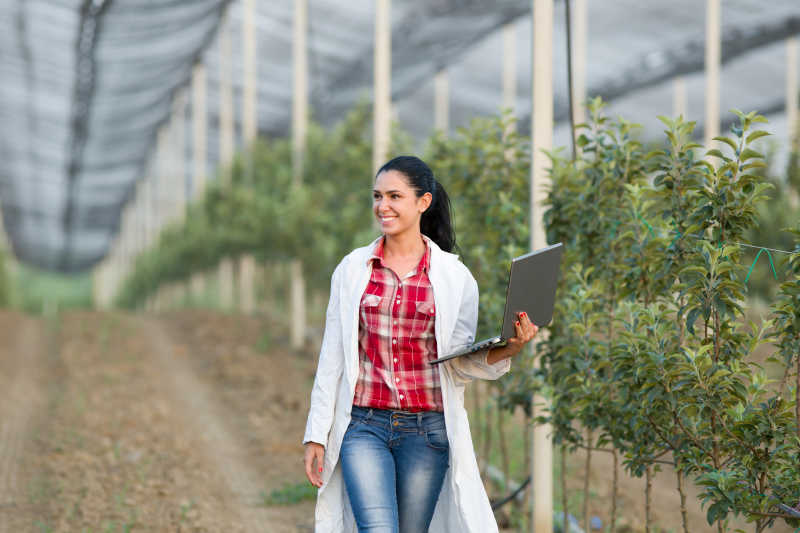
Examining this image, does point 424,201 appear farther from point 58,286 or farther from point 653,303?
point 58,286

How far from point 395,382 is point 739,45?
16.6 meters

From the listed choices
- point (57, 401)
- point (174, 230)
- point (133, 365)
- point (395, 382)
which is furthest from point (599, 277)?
point (174, 230)

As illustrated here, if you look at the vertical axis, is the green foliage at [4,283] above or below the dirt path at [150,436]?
above

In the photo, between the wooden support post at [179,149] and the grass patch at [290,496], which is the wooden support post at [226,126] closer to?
the wooden support post at [179,149]

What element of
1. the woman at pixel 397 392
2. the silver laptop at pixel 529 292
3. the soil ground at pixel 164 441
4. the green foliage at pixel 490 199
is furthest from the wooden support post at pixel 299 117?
the silver laptop at pixel 529 292

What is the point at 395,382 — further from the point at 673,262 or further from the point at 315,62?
the point at 315,62

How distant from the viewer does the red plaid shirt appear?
343cm

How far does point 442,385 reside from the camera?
11.3 ft

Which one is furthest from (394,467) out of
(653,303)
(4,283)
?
(4,283)

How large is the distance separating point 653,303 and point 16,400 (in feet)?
31.7

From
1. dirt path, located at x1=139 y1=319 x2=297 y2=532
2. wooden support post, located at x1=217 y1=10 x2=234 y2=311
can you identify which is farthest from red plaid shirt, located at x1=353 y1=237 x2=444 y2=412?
wooden support post, located at x1=217 y1=10 x2=234 y2=311

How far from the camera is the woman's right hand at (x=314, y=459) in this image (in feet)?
11.4

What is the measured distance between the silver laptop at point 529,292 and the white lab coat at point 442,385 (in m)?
0.16

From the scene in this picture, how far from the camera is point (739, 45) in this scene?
18250mm
